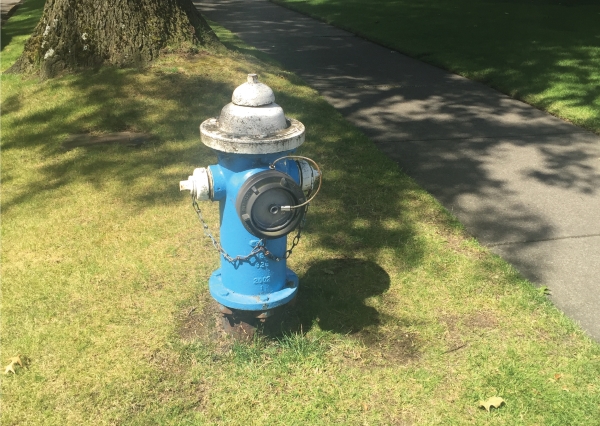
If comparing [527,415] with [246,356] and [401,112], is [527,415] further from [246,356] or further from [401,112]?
[401,112]

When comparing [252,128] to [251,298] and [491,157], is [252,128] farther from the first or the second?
[491,157]

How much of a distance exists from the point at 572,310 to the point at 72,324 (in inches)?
113

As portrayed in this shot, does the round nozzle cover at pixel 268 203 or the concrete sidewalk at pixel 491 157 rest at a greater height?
the round nozzle cover at pixel 268 203

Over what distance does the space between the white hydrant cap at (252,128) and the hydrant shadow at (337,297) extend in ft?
3.46

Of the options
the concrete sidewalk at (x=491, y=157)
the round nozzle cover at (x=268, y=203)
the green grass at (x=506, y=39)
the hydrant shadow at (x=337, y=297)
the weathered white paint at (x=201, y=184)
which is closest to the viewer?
the round nozzle cover at (x=268, y=203)

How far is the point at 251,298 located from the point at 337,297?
2.47 ft

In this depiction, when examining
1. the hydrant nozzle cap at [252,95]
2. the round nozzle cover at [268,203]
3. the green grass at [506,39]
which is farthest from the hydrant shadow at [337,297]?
the green grass at [506,39]

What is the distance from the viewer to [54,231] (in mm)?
4492

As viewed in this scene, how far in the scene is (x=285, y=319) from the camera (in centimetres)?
344

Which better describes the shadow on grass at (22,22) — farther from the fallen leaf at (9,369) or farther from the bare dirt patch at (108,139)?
the fallen leaf at (9,369)

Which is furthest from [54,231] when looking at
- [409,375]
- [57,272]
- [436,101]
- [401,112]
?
[436,101]

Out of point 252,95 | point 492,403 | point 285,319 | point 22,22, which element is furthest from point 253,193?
point 22,22

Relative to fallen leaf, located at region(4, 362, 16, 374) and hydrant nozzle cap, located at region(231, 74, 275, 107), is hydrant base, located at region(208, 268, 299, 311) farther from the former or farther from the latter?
fallen leaf, located at region(4, 362, 16, 374)

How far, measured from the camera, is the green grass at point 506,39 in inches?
317
